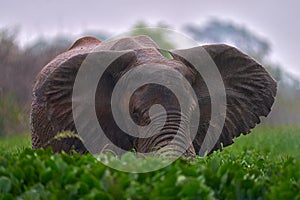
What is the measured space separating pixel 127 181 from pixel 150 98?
270cm

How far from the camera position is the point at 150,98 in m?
6.92

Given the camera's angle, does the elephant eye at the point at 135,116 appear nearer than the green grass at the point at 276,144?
Yes

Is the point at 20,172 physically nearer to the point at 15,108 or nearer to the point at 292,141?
the point at 292,141

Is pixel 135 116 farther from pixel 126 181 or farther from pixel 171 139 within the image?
pixel 126 181

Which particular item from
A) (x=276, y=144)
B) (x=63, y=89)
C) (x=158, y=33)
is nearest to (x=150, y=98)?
(x=63, y=89)

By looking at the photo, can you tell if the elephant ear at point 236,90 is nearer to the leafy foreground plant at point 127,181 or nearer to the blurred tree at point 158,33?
the leafy foreground plant at point 127,181

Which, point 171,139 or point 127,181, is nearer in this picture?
point 127,181

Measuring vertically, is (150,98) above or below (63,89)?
above

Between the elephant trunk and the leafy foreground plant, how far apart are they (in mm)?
1211

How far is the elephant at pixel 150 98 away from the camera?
686cm

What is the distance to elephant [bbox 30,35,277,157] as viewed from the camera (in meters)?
6.86

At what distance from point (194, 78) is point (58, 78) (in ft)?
4.07

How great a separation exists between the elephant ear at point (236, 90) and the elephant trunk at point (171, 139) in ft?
3.96

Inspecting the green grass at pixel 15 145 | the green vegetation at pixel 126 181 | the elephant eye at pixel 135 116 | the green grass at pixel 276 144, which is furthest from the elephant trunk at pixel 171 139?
the green grass at pixel 276 144
